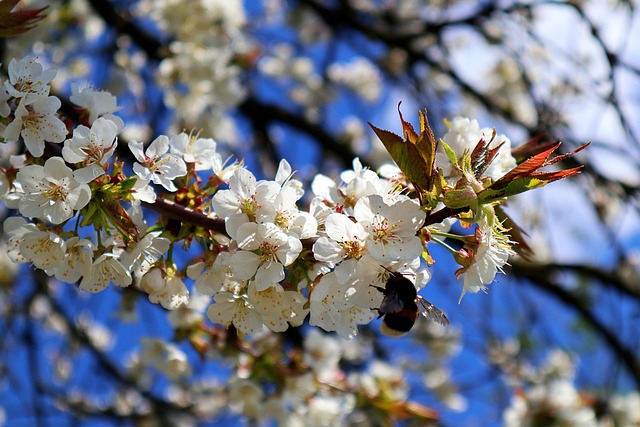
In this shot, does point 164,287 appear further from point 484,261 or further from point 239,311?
point 484,261

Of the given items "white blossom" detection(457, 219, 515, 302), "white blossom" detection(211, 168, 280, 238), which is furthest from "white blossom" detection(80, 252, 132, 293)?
"white blossom" detection(457, 219, 515, 302)

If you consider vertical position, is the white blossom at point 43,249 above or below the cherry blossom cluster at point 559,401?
above

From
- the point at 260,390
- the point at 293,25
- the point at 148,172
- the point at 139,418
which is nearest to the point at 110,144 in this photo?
the point at 148,172

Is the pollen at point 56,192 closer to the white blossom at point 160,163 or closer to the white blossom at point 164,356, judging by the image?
the white blossom at point 160,163

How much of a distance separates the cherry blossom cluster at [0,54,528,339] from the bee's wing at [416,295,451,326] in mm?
56

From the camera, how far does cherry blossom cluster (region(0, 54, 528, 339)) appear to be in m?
1.06

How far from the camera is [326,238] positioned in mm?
1039

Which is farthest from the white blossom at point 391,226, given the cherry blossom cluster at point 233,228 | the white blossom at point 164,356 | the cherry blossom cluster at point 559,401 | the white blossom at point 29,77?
the cherry blossom cluster at point 559,401

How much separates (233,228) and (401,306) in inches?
12.9

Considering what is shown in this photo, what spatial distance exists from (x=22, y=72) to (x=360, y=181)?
26.0 inches

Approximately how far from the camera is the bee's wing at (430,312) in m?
1.05

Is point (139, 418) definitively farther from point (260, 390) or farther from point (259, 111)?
point (259, 111)

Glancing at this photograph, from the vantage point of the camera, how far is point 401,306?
0.99m

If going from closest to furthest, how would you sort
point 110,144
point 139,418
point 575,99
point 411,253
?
point 411,253, point 110,144, point 575,99, point 139,418
